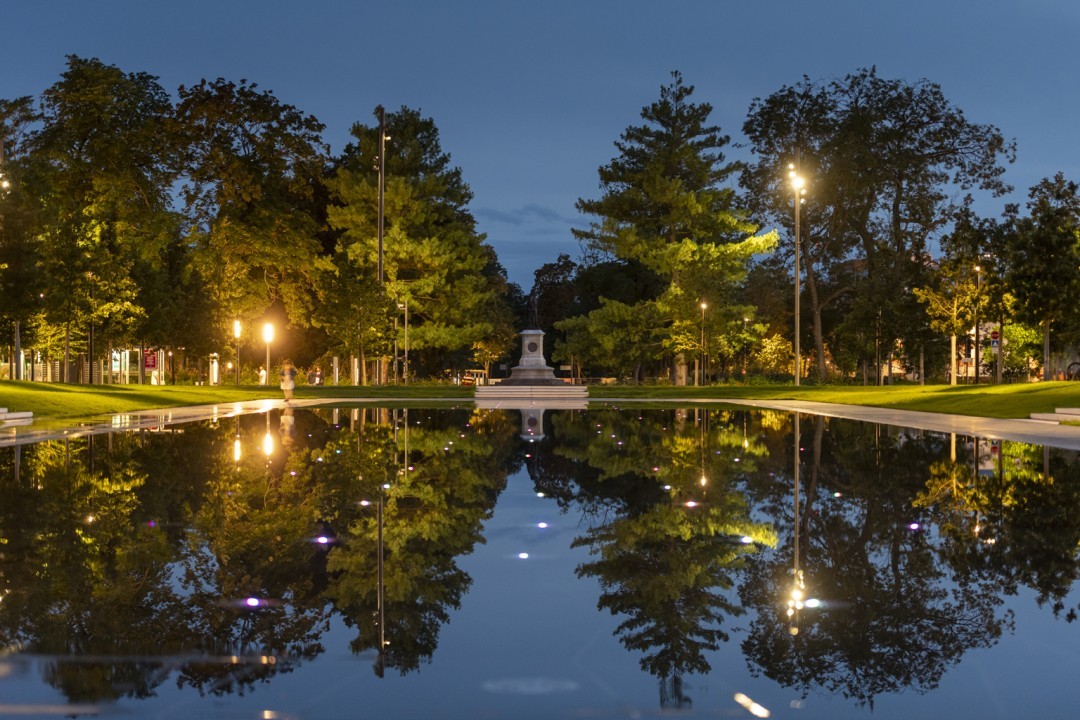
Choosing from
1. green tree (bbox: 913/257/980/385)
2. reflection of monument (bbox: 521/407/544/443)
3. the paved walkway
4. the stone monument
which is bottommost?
reflection of monument (bbox: 521/407/544/443)

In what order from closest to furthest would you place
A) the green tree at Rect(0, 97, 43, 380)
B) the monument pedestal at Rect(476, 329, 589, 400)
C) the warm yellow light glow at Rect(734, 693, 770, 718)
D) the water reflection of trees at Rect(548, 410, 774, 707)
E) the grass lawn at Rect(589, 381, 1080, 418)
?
→ the warm yellow light glow at Rect(734, 693, 770, 718) < the water reflection of trees at Rect(548, 410, 774, 707) < the grass lawn at Rect(589, 381, 1080, 418) < the green tree at Rect(0, 97, 43, 380) < the monument pedestal at Rect(476, 329, 589, 400)

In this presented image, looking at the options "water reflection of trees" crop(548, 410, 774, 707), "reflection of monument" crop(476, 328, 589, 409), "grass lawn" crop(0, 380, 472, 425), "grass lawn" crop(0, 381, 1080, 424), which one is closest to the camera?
"water reflection of trees" crop(548, 410, 774, 707)

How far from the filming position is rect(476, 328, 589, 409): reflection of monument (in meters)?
47.2

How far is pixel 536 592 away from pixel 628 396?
4066 centimetres

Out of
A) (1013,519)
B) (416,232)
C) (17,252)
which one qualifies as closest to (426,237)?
(416,232)

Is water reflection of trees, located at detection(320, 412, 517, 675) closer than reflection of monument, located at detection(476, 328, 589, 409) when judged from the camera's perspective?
Yes

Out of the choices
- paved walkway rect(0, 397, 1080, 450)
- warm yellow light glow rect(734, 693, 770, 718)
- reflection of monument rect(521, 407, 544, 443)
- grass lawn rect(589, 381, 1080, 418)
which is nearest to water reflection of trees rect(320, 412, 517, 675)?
warm yellow light glow rect(734, 693, 770, 718)

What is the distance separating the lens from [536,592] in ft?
22.1

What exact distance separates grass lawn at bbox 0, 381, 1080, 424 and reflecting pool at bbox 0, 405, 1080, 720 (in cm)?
1494

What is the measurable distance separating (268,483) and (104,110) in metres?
44.7

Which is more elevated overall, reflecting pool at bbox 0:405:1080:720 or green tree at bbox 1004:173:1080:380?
green tree at bbox 1004:173:1080:380

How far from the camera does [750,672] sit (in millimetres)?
4965

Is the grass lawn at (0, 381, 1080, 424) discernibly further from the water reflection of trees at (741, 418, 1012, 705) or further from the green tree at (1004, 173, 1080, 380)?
the water reflection of trees at (741, 418, 1012, 705)

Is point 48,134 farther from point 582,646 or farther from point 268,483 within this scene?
point 582,646
